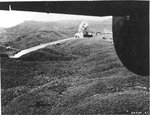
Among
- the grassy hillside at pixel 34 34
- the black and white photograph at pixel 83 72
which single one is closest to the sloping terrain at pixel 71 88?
the black and white photograph at pixel 83 72

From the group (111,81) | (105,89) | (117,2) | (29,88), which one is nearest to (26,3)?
(117,2)

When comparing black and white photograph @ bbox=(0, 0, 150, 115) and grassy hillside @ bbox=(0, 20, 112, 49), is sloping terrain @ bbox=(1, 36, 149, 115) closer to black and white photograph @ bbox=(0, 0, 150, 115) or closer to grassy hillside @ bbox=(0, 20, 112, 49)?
black and white photograph @ bbox=(0, 0, 150, 115)

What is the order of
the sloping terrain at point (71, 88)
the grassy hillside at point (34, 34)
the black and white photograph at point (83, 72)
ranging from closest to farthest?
1. the black and white photograph at point (83, 72)
2. the sloping terrain at point (71, 88)
3. the grassy hillside at point (34, 34)

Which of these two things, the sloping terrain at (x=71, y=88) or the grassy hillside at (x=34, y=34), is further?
the grassy hillside at (x=34, y=34)

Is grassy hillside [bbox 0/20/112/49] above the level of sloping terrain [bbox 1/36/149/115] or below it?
above

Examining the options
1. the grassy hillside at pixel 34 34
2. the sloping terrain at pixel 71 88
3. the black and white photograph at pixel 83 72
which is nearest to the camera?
the black and white photograph at pixel 83 72

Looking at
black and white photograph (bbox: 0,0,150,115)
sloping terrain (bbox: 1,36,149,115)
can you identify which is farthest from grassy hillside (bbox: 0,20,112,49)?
sloping terrain (bbox: 1,36,149,115)

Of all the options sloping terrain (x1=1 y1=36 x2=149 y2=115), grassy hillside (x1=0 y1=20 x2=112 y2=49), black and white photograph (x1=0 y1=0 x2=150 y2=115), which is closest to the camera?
black and white photograph (x1=0 y1=0 x2=150 y2=115)

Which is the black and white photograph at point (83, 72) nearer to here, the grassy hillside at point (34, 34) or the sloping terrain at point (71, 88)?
the sloping terrain at point (71, 88)

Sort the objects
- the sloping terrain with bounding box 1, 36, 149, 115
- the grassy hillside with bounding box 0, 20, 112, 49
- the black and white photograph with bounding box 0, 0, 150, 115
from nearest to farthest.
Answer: the black and white photograph with bounding box 0, 0, 150, 115 < the sloping terrain with bounding box 1, 36, 149, 115 < the grassy hillside with bounding box 0, 20, 112, 49

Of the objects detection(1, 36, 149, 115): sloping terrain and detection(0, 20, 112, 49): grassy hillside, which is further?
detection(0, 20, 112, 49): grassy hillside
